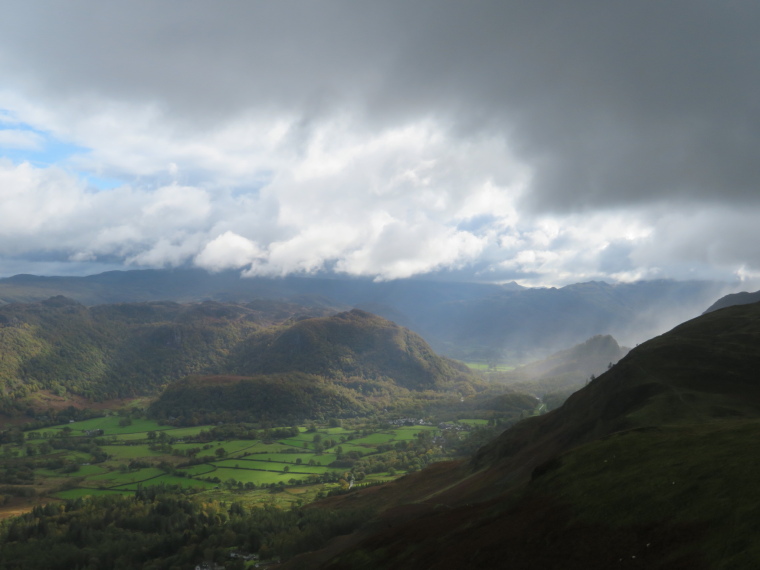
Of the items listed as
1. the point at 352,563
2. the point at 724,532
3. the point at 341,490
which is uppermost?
the point at 724,532

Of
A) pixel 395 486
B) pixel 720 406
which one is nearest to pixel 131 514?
pixel 395 486

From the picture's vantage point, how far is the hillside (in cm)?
3538

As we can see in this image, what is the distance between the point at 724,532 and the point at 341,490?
160627 mm

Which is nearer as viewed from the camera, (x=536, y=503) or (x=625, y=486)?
(x=625, y=486)

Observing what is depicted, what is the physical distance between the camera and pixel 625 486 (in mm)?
45875

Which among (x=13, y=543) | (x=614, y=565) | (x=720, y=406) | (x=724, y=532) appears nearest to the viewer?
(x=724, y=532)

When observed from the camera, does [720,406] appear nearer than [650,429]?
No

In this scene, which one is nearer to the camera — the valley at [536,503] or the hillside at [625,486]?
the hillside at [625,486]

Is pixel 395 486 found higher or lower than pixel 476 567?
lower

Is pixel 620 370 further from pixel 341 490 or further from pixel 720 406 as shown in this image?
pixel 341 490

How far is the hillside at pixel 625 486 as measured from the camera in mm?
35375

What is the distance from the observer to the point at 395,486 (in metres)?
143

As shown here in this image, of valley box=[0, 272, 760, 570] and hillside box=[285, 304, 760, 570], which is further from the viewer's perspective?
valley box=[0, 272, 760, 570]

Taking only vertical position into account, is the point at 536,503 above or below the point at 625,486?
below
